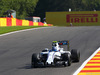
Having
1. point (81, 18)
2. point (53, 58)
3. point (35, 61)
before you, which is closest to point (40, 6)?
point (81, 18)

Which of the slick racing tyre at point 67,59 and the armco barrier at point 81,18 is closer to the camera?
the slick racing tyre at point 67,59

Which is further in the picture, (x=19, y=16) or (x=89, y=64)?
(x=19, y=16)

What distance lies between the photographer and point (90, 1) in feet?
348

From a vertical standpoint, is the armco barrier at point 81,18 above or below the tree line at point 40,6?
below

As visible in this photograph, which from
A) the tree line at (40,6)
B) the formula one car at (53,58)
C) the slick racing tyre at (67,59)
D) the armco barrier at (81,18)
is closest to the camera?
the formula one car at (53,58)

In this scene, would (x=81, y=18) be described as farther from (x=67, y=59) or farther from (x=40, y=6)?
(x=67, y=59)

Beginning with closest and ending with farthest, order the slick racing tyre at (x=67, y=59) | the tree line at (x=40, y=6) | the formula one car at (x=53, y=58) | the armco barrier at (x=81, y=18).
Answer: the formula one car at (x=53, y=58) → the slick racing tyre at (x=67, y=59) → the armco barrier at (x=81, y=18) → the tree line at (x=40, y=6)

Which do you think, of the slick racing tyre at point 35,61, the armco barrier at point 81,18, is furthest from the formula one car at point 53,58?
the armco barrier at point 81,18

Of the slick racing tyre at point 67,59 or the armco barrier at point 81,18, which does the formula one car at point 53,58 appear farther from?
the armco barrier at point 81,18

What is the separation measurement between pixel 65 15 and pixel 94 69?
5068 cm

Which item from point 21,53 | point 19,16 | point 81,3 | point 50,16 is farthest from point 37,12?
point 21,53

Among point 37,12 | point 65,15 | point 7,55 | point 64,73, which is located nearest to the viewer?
point 64,73

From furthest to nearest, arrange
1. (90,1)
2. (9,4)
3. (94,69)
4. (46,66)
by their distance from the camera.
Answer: (90,1)
(9,4)
(46,66)
(94,69)

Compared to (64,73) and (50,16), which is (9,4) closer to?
(50,16)
